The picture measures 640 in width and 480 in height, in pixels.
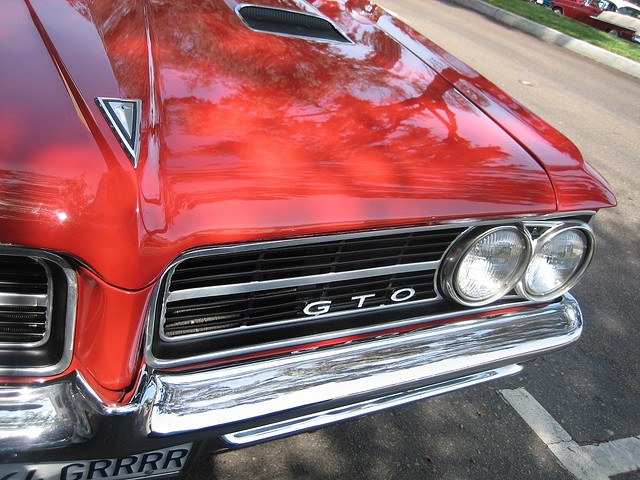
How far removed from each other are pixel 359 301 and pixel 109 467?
0.75 metres

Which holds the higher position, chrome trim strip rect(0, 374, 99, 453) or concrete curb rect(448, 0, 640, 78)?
concrete curb rect(448, 0, 640, 78)

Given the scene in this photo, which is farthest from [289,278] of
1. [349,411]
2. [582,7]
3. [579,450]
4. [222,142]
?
[582,7]

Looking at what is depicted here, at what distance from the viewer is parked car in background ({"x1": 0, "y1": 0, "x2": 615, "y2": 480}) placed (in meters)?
1.12

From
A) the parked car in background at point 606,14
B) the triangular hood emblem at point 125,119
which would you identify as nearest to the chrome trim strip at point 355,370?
the triangular hood emblem at point 125,119

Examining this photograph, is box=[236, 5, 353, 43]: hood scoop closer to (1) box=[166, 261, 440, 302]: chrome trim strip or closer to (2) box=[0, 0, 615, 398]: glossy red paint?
(2) box=[0, 0, 615, 398]: glossy red paint

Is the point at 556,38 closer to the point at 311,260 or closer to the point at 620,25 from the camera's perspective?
the point at 620,25

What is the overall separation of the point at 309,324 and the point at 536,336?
0.76m

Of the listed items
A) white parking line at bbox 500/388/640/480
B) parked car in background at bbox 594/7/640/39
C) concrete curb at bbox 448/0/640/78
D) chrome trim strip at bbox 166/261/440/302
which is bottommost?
white parking line at bbox 500/388/640/480

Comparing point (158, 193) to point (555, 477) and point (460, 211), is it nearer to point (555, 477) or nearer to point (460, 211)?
point (460, 211)

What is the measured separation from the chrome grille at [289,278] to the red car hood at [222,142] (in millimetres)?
102

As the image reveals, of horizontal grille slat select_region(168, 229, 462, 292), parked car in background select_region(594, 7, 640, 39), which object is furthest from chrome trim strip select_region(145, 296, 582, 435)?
parked car in background select_region(594, 7, 640, 39)

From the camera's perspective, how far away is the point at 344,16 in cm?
233

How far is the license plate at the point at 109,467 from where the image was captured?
120 centimetres

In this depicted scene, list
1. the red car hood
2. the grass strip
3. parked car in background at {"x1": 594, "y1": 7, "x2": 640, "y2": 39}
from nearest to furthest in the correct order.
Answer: the red car hood < the grass strip < parked car in background at {"x1": 594, "y1": 7, "x2": 640, "y2": 39}
